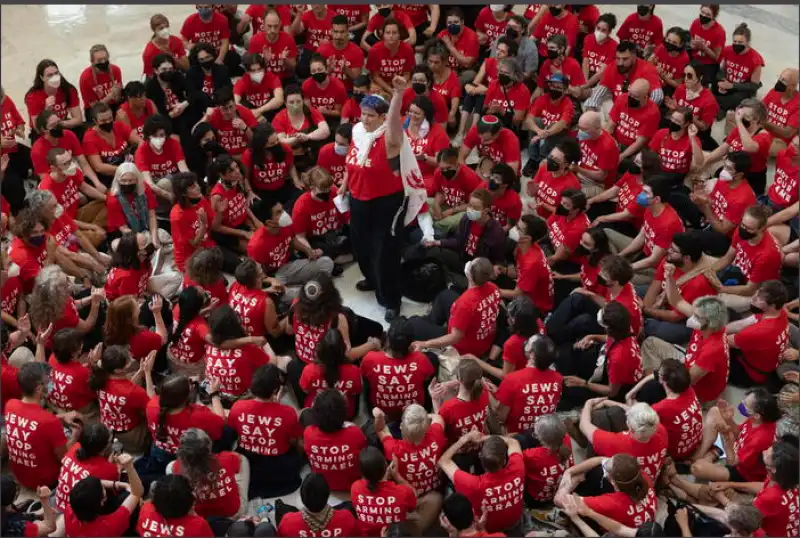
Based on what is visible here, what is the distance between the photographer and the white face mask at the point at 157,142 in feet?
32.8

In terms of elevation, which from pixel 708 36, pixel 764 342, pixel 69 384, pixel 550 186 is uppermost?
pixel 708 36

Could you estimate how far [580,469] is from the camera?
7164 millimetres

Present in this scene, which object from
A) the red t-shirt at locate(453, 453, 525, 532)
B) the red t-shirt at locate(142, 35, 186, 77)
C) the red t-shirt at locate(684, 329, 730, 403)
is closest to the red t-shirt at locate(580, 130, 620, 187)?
the red t-shirt at locate(684, 329, 730, 403)

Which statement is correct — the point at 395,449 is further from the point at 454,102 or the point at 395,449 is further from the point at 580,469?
the point at 454,102

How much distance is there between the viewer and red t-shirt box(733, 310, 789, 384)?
26.9 ft

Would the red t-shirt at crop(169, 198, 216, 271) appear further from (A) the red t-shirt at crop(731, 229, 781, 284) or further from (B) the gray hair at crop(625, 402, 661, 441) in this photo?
(A) the red t-shirt at crop(731, 229, 781, 284)

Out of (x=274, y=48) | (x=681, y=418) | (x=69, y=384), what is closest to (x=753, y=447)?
(x=681, y=418)

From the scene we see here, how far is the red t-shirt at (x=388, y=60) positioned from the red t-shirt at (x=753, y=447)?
5.82m

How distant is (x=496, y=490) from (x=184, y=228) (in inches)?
147

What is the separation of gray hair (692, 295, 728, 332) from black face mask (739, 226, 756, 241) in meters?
1.17

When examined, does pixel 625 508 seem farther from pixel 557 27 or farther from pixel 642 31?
pixel 642 31

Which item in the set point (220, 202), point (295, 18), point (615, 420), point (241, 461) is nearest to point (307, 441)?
point (241, 461)

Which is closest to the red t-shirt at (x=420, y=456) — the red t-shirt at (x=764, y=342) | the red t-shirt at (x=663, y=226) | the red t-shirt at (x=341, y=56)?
the red t-shirt at (x=764, y=342)

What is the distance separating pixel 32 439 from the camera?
7.21m
